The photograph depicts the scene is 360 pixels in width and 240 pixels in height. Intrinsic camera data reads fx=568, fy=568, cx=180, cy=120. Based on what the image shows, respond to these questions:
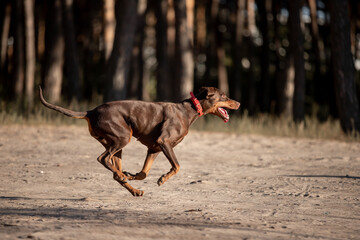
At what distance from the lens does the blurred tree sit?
680 inches

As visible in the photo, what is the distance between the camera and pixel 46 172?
9141mm

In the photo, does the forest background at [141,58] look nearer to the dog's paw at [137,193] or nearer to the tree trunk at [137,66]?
the tree trunk at [137,66]

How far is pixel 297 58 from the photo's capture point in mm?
17109

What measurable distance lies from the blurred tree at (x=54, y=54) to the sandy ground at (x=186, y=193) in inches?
143

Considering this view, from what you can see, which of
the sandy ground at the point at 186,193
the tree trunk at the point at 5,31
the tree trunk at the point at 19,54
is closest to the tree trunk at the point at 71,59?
the tree trunk at the point at 19,54

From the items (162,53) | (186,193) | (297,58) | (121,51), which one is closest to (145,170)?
(186,193)

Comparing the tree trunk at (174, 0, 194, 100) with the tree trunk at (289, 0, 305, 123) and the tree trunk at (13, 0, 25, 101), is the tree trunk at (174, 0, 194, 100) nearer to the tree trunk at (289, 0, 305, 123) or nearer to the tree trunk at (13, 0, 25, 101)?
the tree trunk at (289, 0, 305, 123)

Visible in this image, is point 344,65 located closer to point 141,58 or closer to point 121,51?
point 121,51

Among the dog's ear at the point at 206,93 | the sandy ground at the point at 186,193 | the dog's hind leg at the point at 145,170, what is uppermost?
the dog's ear at the point at 206,93

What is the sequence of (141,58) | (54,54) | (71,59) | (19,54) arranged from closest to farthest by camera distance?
(54,54)
(71,59)
(19,54)
(141,58)

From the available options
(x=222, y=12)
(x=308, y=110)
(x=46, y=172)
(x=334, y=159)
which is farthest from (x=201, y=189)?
(x=222, y=12)

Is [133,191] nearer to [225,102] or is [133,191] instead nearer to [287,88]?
[225,102]

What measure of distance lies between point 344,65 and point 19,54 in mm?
10303

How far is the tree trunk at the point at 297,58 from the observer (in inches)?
672
